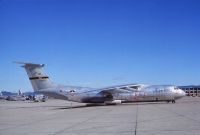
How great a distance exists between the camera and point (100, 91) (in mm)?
38750

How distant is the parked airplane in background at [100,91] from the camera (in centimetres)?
3819

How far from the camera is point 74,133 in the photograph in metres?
11.9

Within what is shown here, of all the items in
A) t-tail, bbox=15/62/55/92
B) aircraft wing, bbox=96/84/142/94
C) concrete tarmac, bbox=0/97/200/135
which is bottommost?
concrete tarmac, bbox=0/97/200/135

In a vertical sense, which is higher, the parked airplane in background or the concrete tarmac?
the parked airplane in background

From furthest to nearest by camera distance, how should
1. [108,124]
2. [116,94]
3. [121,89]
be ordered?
[116,94] < [121,89] < [108,124]

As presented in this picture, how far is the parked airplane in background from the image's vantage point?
38188 mm

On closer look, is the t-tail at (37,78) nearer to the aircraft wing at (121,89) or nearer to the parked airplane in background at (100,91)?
the parked airplane in background at (100,91)

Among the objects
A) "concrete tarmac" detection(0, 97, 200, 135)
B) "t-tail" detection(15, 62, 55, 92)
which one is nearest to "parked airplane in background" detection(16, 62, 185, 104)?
"t-tail" detection(15, 62, 55, 92)

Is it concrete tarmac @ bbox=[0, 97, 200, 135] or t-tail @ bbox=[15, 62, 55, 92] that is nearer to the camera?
concrete tarmac @ bbox=[0, 97, 200, 135]

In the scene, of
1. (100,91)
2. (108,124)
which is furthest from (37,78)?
(108,124)

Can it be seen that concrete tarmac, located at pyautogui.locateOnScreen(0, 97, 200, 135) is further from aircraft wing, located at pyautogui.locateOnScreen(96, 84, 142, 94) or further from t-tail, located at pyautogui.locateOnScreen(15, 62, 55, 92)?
t-tail, located at pyautogui.locateOnScreen(15, 62, 55, 92)

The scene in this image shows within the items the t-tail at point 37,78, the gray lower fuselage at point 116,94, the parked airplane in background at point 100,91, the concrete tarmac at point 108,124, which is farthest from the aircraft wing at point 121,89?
the concrete tarmac at point 108,124

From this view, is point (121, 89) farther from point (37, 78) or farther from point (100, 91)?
point (37, 78)

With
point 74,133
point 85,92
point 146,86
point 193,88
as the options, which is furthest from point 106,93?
point 193,88
